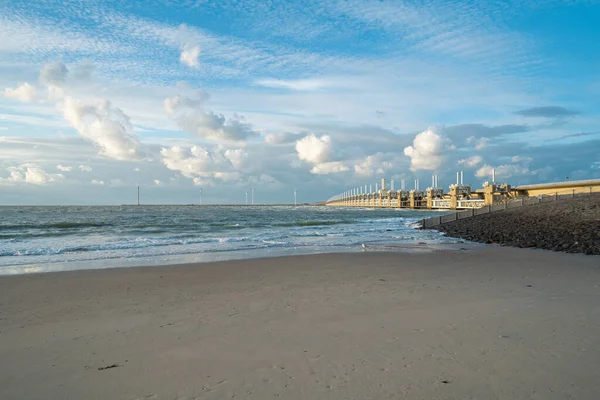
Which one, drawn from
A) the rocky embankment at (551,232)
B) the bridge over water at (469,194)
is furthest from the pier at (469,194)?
the rocky embankment at (551,232)

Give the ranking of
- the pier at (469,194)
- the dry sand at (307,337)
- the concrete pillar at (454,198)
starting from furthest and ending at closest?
the concrete pillar at (454,198)
the pier at (469,194)
the dry sand at (307,337)

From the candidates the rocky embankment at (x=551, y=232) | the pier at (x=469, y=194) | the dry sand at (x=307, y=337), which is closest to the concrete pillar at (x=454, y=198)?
the pier at (x=469, y=194)

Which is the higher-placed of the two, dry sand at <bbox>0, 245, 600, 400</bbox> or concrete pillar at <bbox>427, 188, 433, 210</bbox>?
A: concrete pillar at <bbox>427, 188, 433, 210</bbox>

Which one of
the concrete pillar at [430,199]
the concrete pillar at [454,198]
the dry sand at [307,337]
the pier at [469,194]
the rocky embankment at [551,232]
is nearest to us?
the dry sand at [307,337]

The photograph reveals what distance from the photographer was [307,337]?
541 centimetres

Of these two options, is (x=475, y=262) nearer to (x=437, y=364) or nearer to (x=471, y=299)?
(x=471, y=299)

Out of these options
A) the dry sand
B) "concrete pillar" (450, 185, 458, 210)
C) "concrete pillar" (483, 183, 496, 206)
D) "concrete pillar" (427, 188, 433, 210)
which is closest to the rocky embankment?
the dry sand

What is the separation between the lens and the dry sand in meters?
3.91

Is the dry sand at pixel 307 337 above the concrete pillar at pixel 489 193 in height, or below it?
below

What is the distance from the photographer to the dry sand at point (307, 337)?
3.91 m

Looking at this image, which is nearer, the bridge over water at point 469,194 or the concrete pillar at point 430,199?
the bridge over water at point 469,194

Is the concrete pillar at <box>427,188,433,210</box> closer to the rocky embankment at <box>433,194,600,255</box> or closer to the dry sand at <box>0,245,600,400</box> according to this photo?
the rocky embankment at <box>433,194,600,255</box>

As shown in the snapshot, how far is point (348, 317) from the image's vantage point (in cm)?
639

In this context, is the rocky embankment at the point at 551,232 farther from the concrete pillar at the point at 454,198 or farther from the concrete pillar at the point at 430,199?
the concrete pillar at the point at 430,199
